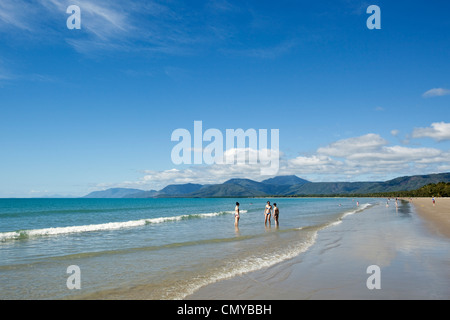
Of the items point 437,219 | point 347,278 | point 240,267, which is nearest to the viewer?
point 347,278

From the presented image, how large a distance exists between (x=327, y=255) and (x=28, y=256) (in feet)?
48.0

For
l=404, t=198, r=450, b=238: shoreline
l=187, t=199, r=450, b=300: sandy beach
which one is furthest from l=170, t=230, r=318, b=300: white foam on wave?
l=404, t=198, r=450, b=238: shoreline

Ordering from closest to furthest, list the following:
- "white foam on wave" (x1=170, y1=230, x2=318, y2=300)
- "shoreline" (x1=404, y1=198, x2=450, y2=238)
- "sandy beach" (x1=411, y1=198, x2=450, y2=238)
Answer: "white foam on wave" (x1=170, y1=230, x2=318, y2=300) → "shoreline" (x1=404, y1=198, x2=450, y2=238) → "sandy beach" (x1=411, y1=198, x2=450, y2=238)

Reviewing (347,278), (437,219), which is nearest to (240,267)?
(347,278)

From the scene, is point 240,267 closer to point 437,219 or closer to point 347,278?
point 347,278

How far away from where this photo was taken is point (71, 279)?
10641 millimetres

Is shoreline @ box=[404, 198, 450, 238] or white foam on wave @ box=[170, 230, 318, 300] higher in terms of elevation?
white foam on wave @ box=[170, 230, 318, 300]

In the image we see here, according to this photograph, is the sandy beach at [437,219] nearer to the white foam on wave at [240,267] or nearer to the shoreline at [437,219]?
the shoreline at [437,219]

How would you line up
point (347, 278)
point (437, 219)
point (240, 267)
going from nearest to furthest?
1. point (347, 278)
2. point (240, 267)
3. point (437, 219)

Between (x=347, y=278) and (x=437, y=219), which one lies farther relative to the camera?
(x=437, y=219)

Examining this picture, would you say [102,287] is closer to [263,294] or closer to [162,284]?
[162,284]

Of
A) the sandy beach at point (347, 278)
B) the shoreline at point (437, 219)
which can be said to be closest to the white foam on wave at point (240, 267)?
the sandy beach at point (347, 278)

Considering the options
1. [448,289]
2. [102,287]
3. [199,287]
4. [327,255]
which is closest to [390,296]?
[448,289]

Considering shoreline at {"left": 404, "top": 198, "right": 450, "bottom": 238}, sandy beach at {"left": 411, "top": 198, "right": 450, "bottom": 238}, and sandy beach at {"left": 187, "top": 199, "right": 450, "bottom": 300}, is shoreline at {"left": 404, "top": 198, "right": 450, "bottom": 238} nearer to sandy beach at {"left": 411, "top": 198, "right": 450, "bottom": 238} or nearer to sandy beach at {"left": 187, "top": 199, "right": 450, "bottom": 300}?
sandy beach at {"left": 411, "top": 198, "right": 450, "bottom": 238}
